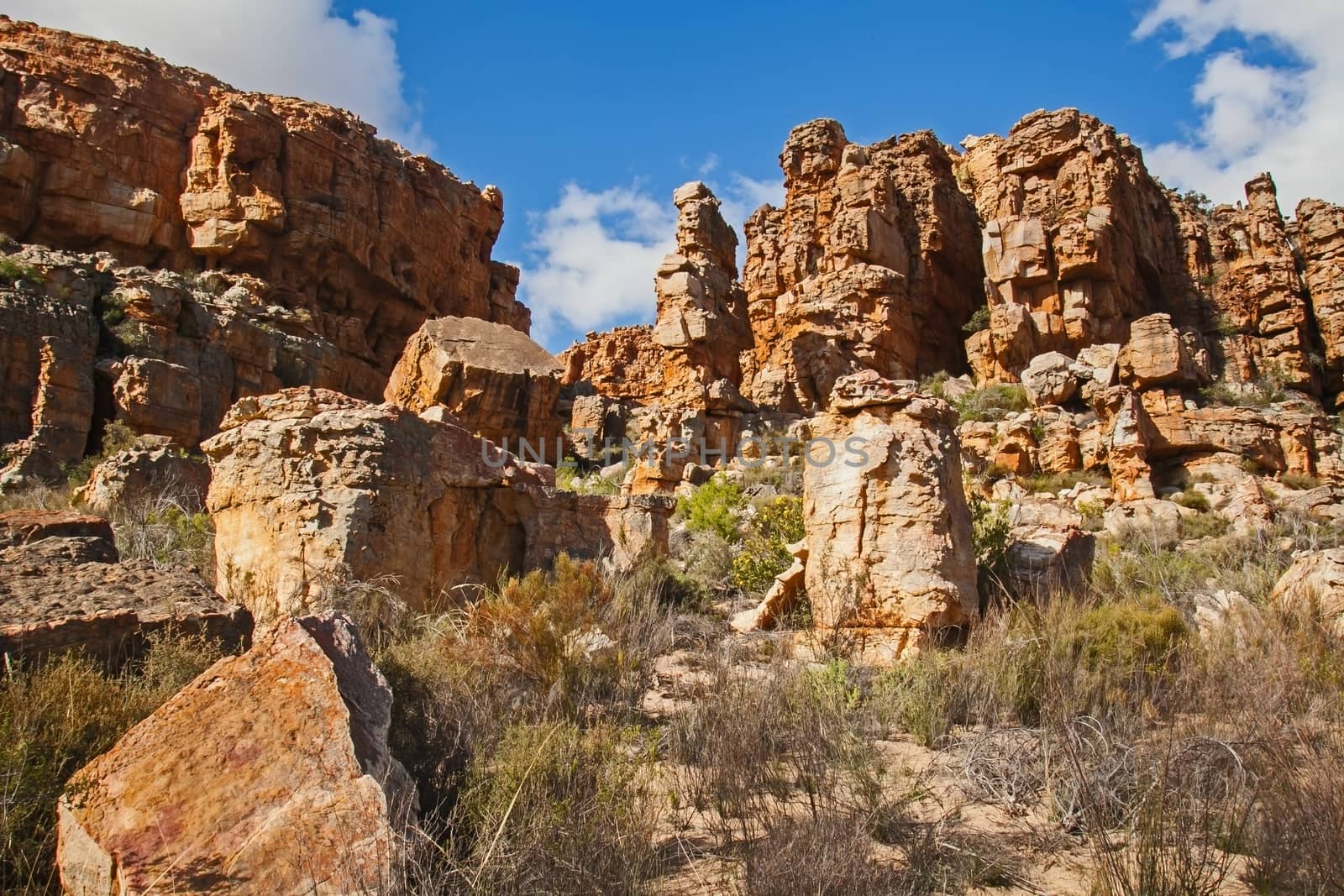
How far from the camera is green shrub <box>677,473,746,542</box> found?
11477 millimetres

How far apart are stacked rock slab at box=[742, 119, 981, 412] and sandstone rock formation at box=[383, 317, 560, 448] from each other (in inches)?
298

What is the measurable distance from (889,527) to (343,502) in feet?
13.8

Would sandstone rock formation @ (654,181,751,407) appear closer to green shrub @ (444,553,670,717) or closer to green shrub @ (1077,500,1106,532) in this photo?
green shrub @ (1077,500,1106,532)

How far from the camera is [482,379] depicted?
55.8ft

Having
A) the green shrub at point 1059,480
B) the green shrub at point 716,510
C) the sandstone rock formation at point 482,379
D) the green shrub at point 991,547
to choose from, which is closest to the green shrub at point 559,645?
the green shrub at point 991,547

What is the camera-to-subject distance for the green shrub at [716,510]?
11.5 m

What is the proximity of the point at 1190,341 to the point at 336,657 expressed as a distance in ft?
83.6

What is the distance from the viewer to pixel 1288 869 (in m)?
2.94

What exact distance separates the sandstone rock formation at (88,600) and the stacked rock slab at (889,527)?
170 inches

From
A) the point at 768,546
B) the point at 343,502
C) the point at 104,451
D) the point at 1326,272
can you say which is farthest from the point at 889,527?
the point at 1326,272

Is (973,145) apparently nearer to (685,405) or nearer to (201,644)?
(685,405)

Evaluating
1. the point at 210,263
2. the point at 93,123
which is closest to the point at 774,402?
the point at 210,263

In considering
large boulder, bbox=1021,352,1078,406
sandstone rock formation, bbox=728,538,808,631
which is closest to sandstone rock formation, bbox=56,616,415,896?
sandstone rock formation, bbox=728,538,808,631

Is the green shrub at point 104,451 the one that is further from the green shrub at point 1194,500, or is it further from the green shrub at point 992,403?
the green shrub at point 1194,500
